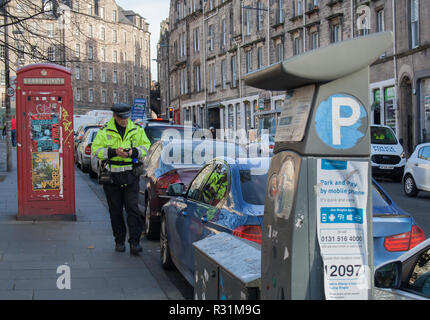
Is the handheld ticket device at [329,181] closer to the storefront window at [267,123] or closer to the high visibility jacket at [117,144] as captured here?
the high visibility jacket at [117,144]

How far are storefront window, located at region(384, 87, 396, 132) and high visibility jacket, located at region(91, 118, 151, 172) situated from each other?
23.6 meters

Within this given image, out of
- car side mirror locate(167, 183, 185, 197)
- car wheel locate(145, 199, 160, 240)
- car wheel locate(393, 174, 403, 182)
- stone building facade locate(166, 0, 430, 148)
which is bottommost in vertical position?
car wheel locate(145, 199, 160, 240)

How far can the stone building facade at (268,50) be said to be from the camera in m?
29.1

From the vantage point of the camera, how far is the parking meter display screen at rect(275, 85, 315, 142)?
325cm

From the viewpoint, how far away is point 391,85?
30.8m

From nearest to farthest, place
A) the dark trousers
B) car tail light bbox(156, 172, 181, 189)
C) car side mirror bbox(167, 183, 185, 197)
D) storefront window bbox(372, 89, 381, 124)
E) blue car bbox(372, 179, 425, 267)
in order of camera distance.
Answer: blue car bbox(372, 179, 425, 267) → car side mirror bbox(167, 183, 185, 197) → the dark trousers → car tail light bbox(156, 172, 181, 189) → storefront window bbox(372, 89, 381, 124)

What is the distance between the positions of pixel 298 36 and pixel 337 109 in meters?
37.7

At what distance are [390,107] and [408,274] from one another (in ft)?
93.3

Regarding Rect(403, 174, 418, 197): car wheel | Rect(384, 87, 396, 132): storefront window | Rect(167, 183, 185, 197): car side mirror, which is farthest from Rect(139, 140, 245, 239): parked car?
Rect(384, 87, 396, 132): storefront window

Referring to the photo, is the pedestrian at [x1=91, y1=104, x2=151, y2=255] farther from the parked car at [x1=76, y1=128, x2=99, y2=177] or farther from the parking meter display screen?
the parked car at [x1=76, y1=128, x2=99, y2=177]
